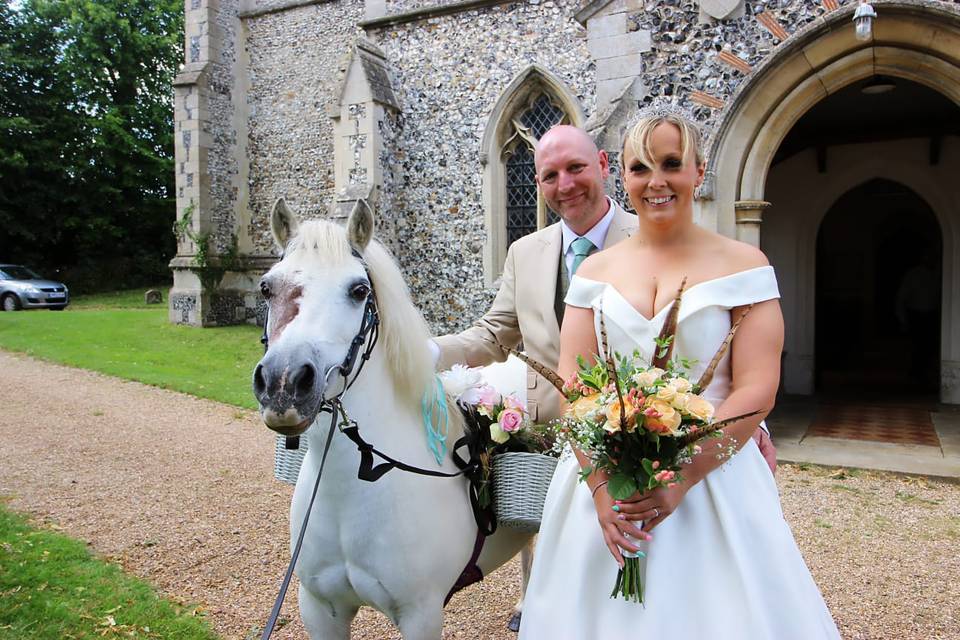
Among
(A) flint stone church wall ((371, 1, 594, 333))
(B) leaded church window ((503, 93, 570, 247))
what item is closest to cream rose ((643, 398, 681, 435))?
(B) leaded church window ((503, 93, 570, 247))

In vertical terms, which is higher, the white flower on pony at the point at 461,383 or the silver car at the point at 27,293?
the silver car at the point at 27,293

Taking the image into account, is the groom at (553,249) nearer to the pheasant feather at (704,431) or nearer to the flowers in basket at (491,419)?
the flowers in basket at (491,419)

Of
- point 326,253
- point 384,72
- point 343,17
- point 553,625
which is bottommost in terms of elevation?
point 553,625

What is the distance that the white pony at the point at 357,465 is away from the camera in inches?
75.0

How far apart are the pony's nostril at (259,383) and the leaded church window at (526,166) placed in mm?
9670

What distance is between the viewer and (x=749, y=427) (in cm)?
169

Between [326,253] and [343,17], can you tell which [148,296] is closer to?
[343,17]

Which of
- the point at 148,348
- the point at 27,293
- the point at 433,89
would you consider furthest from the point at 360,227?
the point at 27,293

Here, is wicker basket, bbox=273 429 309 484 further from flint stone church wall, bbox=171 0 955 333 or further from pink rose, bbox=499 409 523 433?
flint stone church wall, bbox=171 0 955 333

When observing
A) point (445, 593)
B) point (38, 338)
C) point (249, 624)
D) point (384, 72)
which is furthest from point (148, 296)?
point (445, 593)

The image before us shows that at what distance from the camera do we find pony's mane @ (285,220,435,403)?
78.0 inches

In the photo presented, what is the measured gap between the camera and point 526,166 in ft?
37.5

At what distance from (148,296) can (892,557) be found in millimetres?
23193

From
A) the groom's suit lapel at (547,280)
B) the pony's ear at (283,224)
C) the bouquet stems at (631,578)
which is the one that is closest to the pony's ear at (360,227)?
the pony's ear at (283,224)
